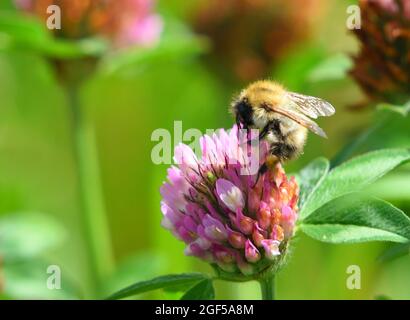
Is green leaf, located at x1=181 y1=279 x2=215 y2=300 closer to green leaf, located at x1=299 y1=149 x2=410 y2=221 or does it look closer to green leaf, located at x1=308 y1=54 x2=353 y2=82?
green leaf, located at x1=299 y1=149 x2=410 y2=221

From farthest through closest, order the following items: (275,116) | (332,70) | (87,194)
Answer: (87,194) < (332,70) < (275,116)

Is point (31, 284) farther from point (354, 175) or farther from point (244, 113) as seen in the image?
point (354, 175)

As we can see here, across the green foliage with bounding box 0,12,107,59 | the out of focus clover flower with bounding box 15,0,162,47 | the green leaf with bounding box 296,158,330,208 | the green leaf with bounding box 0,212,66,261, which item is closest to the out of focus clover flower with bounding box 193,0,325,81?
the out of focus clover flower with bounding box 15,0,162,47

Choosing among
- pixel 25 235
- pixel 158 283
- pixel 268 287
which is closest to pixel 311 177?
pixel 268 287

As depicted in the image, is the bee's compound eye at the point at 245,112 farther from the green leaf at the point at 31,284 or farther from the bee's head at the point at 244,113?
the green leaf at the point at 31,284

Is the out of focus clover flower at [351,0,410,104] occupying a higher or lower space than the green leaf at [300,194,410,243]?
higher

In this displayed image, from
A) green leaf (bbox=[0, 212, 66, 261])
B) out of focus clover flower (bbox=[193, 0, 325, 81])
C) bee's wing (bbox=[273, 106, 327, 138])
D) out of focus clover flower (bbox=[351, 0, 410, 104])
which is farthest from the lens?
out of focus clover flower (bbox=[193, 0, 325, 81])
